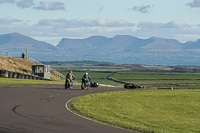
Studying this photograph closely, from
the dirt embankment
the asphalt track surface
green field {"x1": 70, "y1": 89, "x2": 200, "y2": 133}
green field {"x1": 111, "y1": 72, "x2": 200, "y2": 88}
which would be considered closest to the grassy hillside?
the dirt embankment

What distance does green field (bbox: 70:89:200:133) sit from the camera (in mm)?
20922

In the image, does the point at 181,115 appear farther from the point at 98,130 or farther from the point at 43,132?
the point at 43,132

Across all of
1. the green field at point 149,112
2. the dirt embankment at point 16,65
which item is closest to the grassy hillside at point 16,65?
the dirt embankment at point 16,65

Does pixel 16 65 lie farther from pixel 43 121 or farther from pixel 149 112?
pixel 43 121

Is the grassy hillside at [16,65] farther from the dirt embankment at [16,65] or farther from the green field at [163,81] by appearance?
the green field at [163,81]

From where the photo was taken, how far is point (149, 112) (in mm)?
27766

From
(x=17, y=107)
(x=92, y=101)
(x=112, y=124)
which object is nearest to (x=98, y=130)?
(x=112, y=124)

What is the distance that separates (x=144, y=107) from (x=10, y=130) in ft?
48.3

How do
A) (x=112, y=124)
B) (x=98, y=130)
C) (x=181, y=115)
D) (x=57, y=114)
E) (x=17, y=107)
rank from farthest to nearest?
(x=181, y=115), (x=17, y=107), (x=57, y=114), (x=112, y=124), (x=98, y=130)

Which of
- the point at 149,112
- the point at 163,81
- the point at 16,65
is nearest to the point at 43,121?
the point at 149,112

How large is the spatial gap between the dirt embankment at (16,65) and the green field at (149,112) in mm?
46514

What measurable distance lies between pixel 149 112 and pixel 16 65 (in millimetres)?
57863

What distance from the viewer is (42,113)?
74.8ft

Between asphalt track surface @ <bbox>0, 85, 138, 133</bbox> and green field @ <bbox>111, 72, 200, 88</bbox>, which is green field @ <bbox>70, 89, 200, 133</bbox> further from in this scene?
green field @ <bbox>111, 72, 200, 88</bbox>
